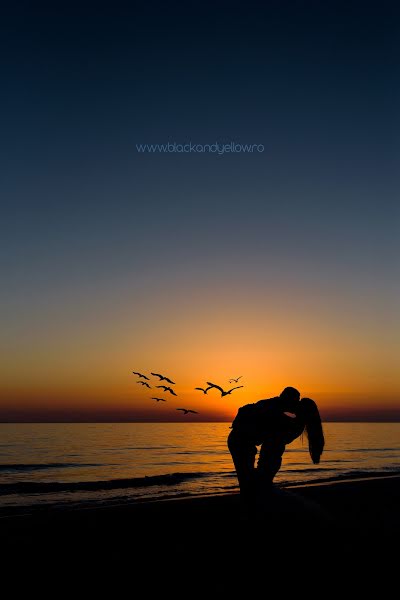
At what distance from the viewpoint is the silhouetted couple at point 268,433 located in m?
6.13

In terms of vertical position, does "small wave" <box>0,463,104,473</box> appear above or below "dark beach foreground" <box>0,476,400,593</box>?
below

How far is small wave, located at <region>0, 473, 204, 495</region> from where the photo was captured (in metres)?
24.7

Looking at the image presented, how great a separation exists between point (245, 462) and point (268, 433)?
1.54 feet

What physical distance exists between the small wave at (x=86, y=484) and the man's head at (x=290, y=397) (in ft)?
68.2

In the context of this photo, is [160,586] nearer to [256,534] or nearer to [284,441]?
[256,534]

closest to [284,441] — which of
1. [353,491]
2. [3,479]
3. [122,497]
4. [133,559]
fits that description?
[133,559]

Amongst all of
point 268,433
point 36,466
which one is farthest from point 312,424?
point 36,466

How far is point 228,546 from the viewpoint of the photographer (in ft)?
26.9

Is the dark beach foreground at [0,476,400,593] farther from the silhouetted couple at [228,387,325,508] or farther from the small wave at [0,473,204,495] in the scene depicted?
the small wave at [0,473,204,495]

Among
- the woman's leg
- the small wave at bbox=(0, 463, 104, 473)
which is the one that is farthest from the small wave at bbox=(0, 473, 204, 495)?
the woman's leg

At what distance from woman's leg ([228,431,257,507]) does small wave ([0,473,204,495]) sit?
1977 cm

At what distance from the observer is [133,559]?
24.9 feet

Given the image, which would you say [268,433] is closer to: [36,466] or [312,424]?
[312,424]

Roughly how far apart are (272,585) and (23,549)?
4.97 m
